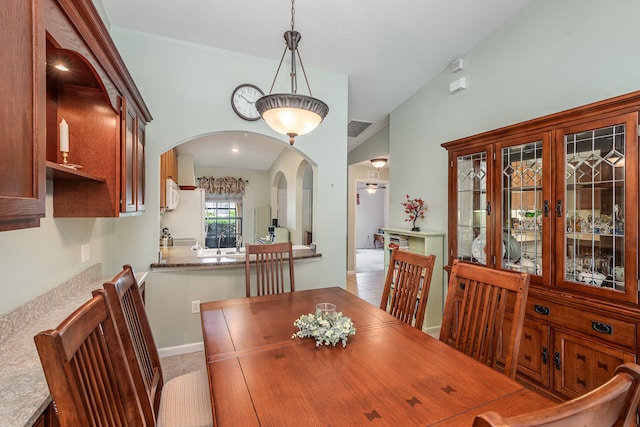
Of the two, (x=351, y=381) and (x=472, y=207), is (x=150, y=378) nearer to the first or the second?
(x=351, y=381)

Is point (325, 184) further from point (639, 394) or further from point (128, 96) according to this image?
point (639, 394)

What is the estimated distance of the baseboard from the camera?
9.42 feet

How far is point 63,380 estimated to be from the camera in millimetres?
646

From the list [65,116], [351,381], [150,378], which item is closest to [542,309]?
[351,381]

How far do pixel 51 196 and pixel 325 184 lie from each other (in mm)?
2336

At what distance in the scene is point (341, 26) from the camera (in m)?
2.78

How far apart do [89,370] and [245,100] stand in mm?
2765

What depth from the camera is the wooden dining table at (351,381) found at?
0.96 meters

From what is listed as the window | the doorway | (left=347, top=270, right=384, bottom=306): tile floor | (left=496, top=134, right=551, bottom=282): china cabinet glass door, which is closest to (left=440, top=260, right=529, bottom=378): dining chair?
(left=496, top=134, right=551, bottom=282): china cabinet glass door

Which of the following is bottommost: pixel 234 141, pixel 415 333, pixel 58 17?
pixel 415 333

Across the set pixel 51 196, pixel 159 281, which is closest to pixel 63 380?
pixel 51 196

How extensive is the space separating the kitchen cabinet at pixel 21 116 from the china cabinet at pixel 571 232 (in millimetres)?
2726

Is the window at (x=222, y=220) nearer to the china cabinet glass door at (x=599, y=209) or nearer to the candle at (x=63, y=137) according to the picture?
the candle at (x=63, y=137)

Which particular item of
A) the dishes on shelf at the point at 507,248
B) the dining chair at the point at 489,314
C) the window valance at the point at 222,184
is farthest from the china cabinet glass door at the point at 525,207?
the window valance at the point at 222,184
